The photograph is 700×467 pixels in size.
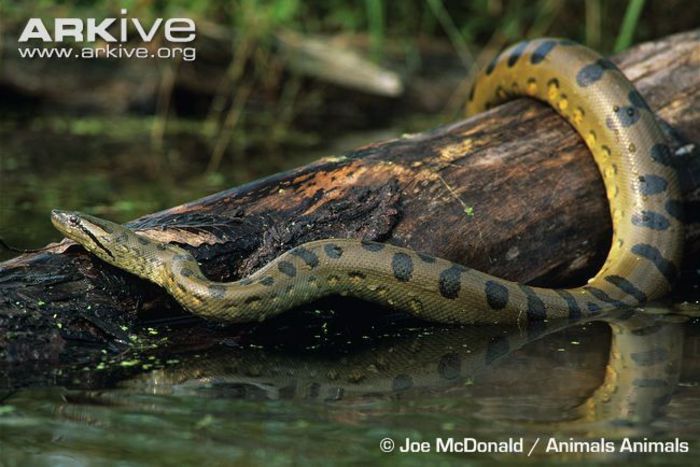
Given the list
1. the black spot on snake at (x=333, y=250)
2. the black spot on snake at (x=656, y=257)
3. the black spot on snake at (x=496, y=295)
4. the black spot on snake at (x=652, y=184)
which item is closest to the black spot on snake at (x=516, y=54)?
the black spot on snake at (x=652, y=184)

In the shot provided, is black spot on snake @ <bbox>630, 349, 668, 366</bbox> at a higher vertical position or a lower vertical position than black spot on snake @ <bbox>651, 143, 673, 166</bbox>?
lower

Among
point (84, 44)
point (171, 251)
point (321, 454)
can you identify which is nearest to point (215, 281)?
point (171, 251)

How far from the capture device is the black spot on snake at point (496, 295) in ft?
21.5

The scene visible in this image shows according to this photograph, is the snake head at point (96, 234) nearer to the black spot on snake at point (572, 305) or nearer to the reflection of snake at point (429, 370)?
the reflection of snake at point (429, 370)

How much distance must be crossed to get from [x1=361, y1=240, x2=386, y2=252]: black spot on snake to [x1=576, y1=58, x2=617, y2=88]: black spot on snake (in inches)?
89.1

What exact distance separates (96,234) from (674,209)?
386 centimetres

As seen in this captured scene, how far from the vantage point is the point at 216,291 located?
5.96 metres

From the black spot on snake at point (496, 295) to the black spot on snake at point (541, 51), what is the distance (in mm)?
2251

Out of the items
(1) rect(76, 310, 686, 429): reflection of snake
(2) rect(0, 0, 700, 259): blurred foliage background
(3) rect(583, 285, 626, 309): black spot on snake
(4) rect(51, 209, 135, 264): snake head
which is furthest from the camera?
(2) rect(0, 0, 700, 259): blurred foliage background

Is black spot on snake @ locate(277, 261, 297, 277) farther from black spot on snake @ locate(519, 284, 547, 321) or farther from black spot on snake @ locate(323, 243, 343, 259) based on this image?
black spot on snake @ locate(519, 284, 547, 321)

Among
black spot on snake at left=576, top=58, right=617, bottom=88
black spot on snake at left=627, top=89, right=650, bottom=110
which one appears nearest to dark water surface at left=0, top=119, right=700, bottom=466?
black spot on snake at left=627, top=89, right=650, bottom=110

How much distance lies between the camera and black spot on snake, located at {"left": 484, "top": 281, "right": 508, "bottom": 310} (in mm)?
6559

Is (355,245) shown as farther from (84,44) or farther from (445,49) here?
(445,49)

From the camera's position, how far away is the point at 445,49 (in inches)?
644
